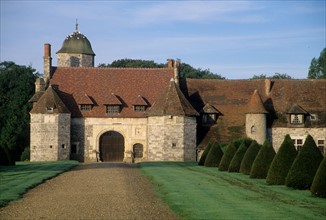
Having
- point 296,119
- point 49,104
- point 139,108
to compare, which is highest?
point 49,104

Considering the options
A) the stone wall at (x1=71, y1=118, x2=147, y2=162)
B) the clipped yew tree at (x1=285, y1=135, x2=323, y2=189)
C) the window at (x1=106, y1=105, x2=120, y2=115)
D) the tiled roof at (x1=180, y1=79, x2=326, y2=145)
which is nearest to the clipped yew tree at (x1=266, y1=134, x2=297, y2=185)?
the clipped yew tree at (x1=285, y1=135, x2=323, y2=189)

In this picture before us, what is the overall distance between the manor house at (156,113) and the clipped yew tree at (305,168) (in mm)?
27183

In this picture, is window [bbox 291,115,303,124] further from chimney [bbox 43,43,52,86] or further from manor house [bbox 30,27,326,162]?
chimney [bbox 43,43,52,86]

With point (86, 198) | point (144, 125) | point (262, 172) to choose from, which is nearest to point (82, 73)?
point (144, 125)

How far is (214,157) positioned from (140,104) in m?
15.0

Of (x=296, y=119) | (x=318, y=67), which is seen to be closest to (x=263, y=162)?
(x=296, y=119)

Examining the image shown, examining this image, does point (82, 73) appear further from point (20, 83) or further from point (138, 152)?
point (20, 83)

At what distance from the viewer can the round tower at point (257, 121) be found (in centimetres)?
5266

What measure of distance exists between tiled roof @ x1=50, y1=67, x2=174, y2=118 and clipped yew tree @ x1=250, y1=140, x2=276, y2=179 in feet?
84.3

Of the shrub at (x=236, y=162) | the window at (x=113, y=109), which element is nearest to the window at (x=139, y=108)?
the window at (x=113, y=109)

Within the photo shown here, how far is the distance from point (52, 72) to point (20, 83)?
1729cm

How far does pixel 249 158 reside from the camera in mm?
33719

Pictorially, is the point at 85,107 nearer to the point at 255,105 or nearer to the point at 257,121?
the point at 255,105

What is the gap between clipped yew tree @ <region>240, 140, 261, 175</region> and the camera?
Result: 33406mm
